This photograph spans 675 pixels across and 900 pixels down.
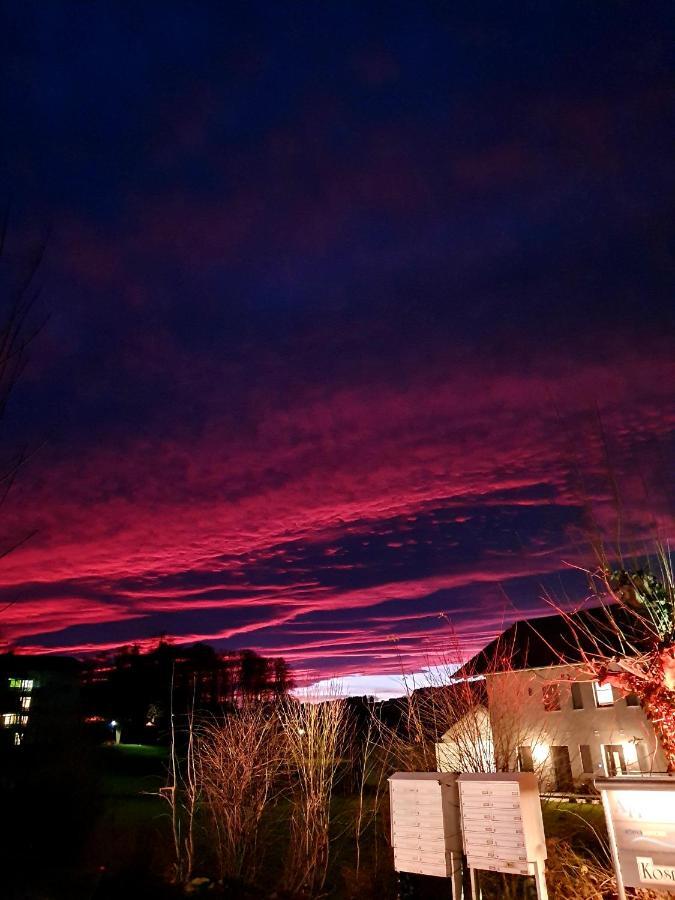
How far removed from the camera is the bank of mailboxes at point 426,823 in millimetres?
8945

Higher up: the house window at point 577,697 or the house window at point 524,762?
the house window at point 577,697

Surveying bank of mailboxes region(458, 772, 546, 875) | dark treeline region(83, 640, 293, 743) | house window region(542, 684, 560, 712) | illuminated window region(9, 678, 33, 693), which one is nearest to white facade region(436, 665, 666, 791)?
house window region(542, 684, 560, 712)

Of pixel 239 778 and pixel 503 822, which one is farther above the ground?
pixel 239 778

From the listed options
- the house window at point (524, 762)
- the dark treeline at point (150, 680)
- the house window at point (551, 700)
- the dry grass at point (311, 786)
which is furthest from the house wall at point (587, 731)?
the dark treeline at point (150, 680)

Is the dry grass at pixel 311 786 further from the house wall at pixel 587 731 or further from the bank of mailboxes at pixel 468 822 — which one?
the house wall at pixel 587 731

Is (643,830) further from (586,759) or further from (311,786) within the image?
(586,759)

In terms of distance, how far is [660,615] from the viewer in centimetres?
945

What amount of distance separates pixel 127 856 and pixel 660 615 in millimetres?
13542

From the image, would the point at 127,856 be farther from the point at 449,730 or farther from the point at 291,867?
the point at 449,730

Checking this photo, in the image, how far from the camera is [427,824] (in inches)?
361

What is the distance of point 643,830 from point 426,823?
284 centimetres

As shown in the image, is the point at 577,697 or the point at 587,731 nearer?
the point at 587,731

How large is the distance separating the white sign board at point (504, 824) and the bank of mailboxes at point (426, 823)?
0.33 meters

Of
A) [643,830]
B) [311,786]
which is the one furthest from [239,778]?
[643,830]
